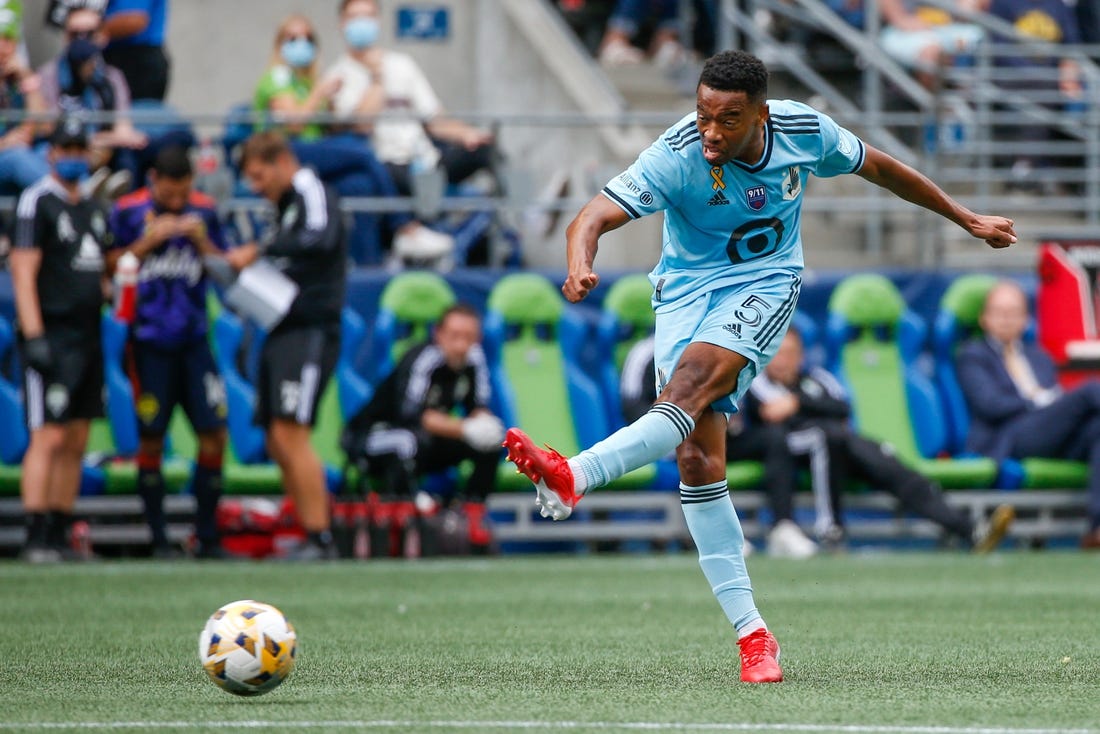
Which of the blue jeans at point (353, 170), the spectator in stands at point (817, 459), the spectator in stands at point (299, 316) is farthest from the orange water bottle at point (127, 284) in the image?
the spectator in stands at point (817, 459)

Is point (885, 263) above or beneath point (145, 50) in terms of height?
beneath

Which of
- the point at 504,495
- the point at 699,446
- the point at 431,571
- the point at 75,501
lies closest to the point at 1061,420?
the point at 504,495

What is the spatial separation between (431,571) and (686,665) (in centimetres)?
503

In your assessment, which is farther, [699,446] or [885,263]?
[885,263]

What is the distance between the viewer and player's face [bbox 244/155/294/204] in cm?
1183

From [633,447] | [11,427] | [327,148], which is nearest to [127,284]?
[11,427]

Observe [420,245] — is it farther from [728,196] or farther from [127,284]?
[728,196]

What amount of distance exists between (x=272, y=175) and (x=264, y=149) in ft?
0.61

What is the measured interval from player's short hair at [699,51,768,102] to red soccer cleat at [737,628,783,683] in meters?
1.74

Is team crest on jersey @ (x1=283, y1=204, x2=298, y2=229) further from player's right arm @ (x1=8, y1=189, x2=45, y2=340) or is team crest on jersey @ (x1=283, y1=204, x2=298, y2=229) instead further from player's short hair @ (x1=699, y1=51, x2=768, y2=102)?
player's short hair @ (x1=699, y1=51, x2=768, y2=102)

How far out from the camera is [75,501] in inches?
497

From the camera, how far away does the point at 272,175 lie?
11875 millimetres

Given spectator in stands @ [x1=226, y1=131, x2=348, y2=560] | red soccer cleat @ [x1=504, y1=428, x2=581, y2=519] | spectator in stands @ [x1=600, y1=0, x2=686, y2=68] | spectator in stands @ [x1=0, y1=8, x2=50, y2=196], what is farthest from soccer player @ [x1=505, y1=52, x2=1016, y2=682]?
spectator in stands @ [x1=600, y1=0, x2=686, y2=68]

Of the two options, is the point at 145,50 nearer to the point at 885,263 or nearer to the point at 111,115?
the point at 111,115
